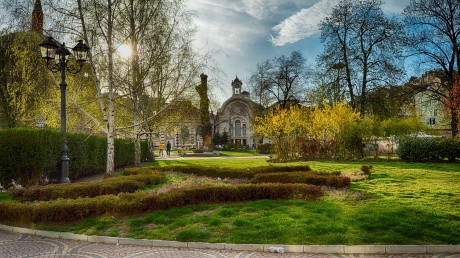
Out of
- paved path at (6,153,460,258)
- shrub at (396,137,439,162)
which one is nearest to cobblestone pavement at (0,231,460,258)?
paved path at (6,153,460,258)

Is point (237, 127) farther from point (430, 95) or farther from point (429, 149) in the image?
point (429, 149)

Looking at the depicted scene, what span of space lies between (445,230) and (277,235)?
9.78ft

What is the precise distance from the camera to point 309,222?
21.3 ft

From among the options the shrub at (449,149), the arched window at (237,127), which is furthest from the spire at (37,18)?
the arched window at (237,127)

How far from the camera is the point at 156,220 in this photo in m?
7.03

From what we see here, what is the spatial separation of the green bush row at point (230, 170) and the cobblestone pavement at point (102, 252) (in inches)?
290

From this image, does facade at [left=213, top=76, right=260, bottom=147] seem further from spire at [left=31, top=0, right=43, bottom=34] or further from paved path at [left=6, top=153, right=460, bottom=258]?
paved path at [left=6, top=153, right=460, bottom=258]

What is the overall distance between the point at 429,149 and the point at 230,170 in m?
15.2

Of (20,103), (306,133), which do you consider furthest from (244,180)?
(20,103)

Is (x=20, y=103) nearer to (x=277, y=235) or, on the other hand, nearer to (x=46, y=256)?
(x=46, y=256)

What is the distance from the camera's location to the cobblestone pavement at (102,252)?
17.7 feet

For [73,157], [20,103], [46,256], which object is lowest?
[46,256]

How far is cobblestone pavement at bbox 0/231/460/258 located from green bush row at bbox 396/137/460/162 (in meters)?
18.8

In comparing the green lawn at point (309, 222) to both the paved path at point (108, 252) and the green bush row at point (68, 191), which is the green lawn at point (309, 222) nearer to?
the paved path at point (108, 252)
